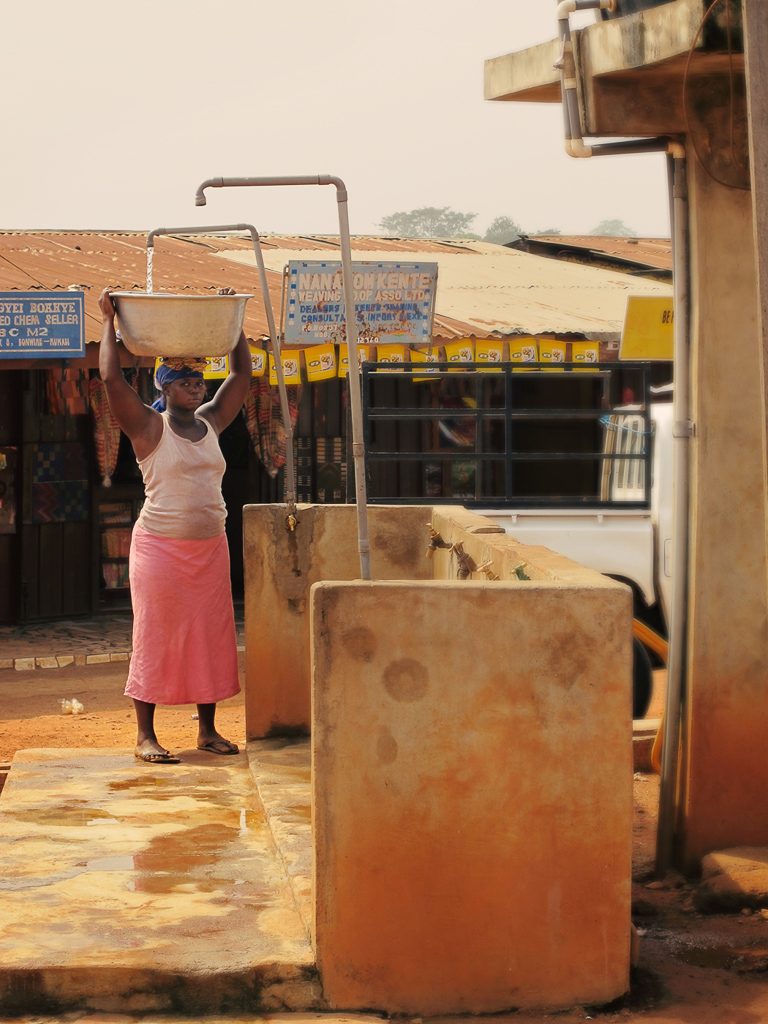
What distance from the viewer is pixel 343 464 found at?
1508cm

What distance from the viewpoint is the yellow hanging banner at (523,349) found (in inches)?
531

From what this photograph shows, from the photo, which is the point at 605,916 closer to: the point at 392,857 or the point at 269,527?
the point at 392,857

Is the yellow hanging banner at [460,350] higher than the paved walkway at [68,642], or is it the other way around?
the yellow hanging banner at [460,350]

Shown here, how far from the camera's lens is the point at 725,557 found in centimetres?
524

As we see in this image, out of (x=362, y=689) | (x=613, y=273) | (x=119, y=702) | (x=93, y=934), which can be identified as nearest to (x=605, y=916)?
(x=362, y=689)

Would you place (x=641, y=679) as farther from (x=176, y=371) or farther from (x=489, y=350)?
(x=489, y=350)

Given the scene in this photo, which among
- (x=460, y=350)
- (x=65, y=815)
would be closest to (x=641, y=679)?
(x=65, y=815)

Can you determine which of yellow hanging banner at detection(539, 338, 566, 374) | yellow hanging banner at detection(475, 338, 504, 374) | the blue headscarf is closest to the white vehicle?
the blue headscarf

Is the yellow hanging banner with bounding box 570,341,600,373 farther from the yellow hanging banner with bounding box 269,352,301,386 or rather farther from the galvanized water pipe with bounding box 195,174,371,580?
the galvanized water pipe with bounding box 195,174,371,580

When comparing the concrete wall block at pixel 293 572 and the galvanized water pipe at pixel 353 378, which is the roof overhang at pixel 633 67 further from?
the concrete wall block at pixel 293 572

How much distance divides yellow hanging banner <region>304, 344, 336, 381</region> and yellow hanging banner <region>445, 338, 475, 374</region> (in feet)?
3.68

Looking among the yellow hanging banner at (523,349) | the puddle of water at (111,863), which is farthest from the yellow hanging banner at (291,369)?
the puddle of water at (111,863)

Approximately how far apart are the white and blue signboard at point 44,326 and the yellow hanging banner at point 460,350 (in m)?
3.43

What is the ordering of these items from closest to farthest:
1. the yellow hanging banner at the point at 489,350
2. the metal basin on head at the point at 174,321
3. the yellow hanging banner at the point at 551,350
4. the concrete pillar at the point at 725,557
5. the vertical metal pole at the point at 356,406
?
the vertical metal pole at the point at 356,406 < the concrete pillar at the point at 725,557 < the metal basin on head at the point at 174,321 < the yellow hanging banner at the point at 489,350 < the yellow hanging banner at the point at 551,350
